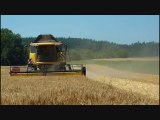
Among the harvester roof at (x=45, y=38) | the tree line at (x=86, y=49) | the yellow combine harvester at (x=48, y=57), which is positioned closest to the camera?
the yellow combine harvester at (x=48, y=57)

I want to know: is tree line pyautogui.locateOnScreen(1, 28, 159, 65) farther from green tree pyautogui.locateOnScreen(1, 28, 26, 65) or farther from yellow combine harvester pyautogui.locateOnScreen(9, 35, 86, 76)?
yellow combine harvester pyautogui.locateOnScreen(9, 35, 86, 76)

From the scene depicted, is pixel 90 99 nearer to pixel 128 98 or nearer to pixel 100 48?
pixel 128 98

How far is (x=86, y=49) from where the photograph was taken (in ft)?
239

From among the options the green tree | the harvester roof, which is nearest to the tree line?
the green tree

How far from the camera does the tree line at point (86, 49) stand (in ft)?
199

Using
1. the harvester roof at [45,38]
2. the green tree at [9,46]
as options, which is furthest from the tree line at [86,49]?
the harvester roof at [45,38]

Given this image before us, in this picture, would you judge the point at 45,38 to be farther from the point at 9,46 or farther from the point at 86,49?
the point at 86,49

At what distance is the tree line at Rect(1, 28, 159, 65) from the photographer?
60.6 meters

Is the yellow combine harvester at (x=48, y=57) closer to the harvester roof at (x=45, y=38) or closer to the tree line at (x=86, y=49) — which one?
the harvester roof at (x=45, y=38)

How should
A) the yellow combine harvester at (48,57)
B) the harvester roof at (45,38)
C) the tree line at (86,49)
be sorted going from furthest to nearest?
the tree line at (86,49) < the harvester roof at (45,38) < the yellow combine harvester at (48,57)

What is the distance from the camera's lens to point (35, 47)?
25.9 m
